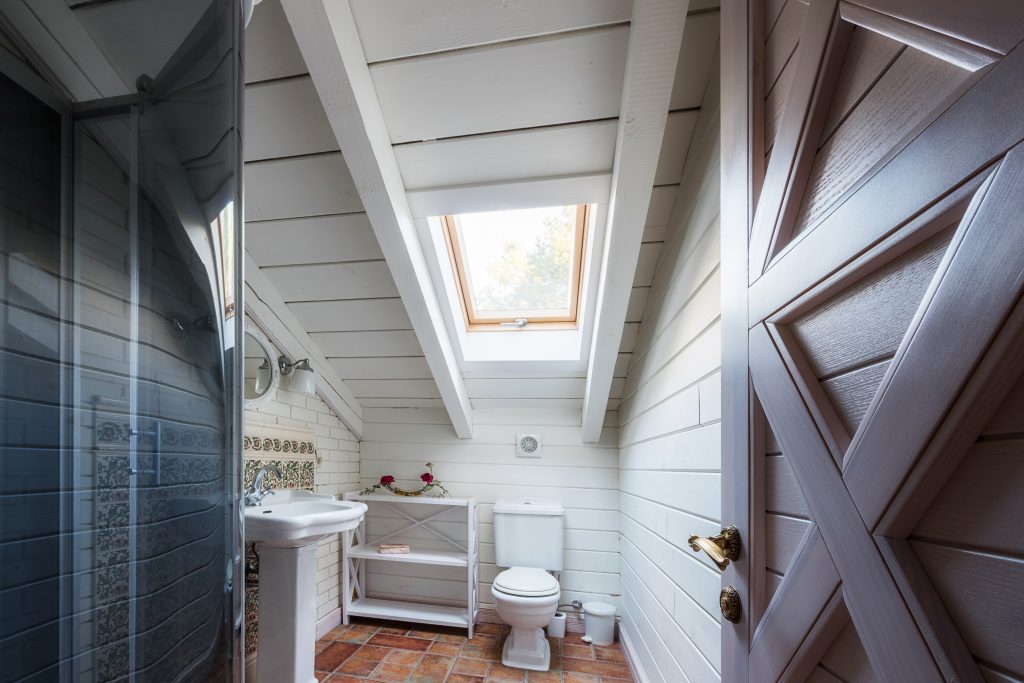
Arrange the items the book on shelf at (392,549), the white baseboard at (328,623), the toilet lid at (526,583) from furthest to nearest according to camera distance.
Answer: the book on shelf at (392,549) → the white baseboard at (328,623) → the toilet lid at (526,583)

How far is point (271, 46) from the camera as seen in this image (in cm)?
134

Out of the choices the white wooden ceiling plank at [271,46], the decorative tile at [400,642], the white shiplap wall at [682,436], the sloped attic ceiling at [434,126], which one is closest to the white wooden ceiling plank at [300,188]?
the sloped attic ceiling at [434,126]

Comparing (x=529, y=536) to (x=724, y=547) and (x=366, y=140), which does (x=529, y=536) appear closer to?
(x=724, y=547)

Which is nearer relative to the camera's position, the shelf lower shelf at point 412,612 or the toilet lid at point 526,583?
the toilet lid at point 526,583

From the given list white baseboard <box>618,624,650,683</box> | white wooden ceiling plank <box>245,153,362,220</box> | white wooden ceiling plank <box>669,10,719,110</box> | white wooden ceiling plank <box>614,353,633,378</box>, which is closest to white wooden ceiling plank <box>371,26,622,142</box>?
white wooden ceiling plank <box>669,10,719,110</box>

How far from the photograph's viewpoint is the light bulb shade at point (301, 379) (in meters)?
2.28

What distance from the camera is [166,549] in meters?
0.37

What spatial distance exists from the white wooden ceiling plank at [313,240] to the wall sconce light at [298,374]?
1.65 feet

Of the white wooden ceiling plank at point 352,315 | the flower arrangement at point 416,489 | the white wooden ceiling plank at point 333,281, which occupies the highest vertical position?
the white wooden ceiling plank at point 333,281

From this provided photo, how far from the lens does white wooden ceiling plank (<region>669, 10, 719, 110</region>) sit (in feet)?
4.04

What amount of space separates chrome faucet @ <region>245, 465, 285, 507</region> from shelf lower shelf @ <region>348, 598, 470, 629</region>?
3.51 ft

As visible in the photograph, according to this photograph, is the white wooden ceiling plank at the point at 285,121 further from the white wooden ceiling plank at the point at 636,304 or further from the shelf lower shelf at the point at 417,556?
the shelf lower shelf at the point at 417,556

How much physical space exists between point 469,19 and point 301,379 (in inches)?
67.8

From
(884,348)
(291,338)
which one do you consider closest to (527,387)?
(291,338)
